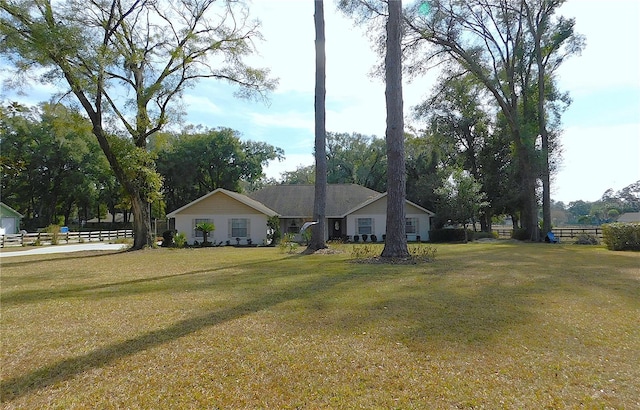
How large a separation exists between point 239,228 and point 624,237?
72.8 feet

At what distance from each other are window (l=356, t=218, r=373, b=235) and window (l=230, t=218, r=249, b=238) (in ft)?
27.7

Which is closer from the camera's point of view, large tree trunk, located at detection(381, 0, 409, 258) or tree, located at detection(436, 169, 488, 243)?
large tree trunk, located at detection(381, 0, 409, 258)

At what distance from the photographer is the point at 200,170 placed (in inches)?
1794

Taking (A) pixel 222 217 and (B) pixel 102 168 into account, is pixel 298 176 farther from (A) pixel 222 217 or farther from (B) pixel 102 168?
(A) pixel 222 217

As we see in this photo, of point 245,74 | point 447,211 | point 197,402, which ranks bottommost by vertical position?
point 197,402

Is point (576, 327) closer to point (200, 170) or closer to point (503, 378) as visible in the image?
point (503, 378)

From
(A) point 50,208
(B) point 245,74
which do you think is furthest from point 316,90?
(A) point 50,208

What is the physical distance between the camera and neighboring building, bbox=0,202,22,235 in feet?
123

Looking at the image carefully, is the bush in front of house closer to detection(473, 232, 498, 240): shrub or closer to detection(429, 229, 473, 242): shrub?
detection(473, 232, 498, 240): shrub

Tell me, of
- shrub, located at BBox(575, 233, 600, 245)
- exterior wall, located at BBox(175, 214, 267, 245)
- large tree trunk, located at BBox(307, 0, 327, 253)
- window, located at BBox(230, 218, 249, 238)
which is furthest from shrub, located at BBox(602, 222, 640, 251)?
window, located at BBox(230, 218, 249, 238)

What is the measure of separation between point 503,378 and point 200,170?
148ft

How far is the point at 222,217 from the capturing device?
90.8ft

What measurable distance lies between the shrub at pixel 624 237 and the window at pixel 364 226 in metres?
14.8

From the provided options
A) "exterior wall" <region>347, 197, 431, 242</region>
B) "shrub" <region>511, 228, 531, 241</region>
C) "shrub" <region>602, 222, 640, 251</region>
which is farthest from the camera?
"exterior wall" <region>347, 197, 431, 242</region>
